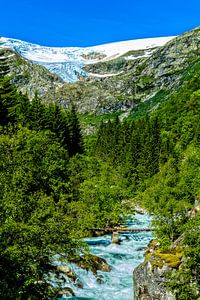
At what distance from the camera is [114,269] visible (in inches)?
1658

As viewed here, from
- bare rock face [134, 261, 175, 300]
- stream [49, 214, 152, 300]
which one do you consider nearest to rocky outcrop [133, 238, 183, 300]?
bare rock face [134, 261, 175, 300]

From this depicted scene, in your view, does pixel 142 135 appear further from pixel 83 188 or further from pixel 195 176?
pixel 83 188

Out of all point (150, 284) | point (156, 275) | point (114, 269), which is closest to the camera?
point (156, 275)

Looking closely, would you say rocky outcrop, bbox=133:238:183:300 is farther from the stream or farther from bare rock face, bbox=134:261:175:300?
the stream

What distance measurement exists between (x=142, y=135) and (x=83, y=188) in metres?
77.4

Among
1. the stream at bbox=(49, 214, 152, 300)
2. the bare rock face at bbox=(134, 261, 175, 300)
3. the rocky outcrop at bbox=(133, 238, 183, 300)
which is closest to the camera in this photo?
the bare rock face at bbox=(134, 261, 175, 300)

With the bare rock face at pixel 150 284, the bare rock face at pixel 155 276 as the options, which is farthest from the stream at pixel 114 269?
the bare rock face at pixel 155 276

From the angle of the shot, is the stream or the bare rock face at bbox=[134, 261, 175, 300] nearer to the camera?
the bare rock face at bbox=[134, 261, 175, 300]

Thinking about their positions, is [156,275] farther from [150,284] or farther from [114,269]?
[114,269]

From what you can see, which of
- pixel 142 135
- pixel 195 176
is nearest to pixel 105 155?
pixel 142 135

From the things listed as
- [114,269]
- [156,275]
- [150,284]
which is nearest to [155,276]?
[156,275]

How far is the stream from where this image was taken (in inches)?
1390

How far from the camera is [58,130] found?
8556 centimetres

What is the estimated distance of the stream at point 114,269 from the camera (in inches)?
1390
